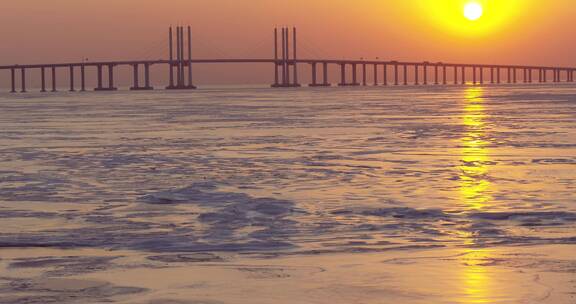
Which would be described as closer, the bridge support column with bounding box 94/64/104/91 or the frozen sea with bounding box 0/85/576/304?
the frozen sea with bounding box 0/85/576/304

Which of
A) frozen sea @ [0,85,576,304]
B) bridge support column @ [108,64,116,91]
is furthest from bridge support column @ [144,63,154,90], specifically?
frozen sea @ [0,85,576,304]

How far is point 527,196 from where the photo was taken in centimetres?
1154

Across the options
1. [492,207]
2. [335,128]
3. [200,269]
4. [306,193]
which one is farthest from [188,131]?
[200,269]

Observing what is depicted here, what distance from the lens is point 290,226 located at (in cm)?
946

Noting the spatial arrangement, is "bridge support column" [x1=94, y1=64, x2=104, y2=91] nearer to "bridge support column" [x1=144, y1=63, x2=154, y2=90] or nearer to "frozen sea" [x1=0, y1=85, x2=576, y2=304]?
"bridge support column" [x1=144, y1=63, x2=154, y2=90]

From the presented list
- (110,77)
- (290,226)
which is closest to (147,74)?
(110,77)

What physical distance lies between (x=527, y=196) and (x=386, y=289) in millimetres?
5290

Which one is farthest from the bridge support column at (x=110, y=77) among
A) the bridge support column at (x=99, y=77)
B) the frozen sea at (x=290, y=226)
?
the frozen sea at (x=290, y=226)

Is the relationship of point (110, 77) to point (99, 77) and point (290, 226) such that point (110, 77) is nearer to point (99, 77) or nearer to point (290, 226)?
point (99, 77)

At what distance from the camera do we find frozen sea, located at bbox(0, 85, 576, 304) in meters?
6.66

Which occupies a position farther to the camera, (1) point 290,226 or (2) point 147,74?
(2) point 147,74

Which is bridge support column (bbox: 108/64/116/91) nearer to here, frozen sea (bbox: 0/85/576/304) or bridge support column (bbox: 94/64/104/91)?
bridge support column (bbox: 94/64/104/91)

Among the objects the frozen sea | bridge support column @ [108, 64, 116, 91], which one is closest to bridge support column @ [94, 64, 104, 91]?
bridge support column @ [108, 64, 116, 91]

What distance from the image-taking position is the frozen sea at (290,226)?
21.8 ft
